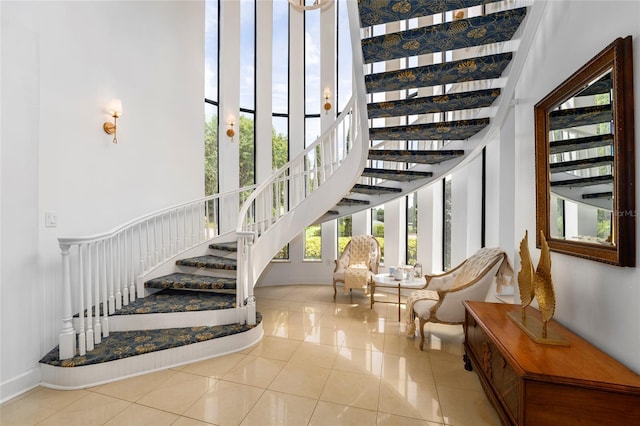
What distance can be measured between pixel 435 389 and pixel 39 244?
3.48 meters

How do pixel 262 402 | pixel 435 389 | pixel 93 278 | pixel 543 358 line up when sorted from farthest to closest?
pixel 93 278 < pixel 435 389 < pixel 262 402 < pixel 543 358

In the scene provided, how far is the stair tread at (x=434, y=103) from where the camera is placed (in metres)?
2.61

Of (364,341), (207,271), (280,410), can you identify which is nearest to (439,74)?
(364,341)

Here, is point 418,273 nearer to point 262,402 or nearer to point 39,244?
point 262,402

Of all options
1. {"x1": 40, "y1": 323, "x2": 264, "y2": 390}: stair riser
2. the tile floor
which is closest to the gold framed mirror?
the tile floor

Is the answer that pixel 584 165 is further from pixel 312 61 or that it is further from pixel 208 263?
pixel 312 61

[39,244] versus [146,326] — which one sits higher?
[39,244]

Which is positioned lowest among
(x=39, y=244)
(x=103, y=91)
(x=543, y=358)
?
(x=543, y=358)

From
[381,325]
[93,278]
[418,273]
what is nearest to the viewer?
[93,278]

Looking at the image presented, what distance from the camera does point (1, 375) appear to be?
217 centimetres

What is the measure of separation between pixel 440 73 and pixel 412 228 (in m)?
3.67

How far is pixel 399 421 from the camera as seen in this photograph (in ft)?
6.34

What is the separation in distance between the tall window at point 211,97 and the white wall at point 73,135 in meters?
0.83

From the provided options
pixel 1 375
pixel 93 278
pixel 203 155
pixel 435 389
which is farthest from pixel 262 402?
pixel 203 155
